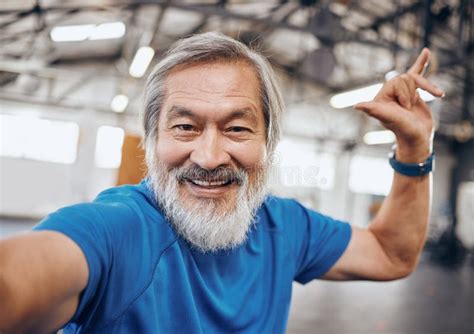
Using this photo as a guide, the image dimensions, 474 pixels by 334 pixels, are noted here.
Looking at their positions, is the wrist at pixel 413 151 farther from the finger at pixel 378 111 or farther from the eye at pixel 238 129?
the eye at pixel 238 129

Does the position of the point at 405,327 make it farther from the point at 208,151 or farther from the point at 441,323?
the point at 208,151

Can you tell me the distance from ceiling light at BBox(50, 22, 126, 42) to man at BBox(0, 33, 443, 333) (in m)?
7.12

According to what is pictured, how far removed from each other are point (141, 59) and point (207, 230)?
6019 mm

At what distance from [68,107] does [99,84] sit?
3.38 ft

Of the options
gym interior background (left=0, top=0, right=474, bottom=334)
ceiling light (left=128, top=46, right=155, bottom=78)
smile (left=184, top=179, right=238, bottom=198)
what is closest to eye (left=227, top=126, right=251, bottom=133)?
smile (left=184, top=179, right=238, bottom=198)

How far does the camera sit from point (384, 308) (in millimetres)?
5145

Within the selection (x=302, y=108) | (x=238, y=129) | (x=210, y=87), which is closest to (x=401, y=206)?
(x=238, y=129)

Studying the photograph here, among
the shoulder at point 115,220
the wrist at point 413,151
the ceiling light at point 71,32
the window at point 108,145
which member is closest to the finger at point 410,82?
the wrist at point 413,151

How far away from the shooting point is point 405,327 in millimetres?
4336

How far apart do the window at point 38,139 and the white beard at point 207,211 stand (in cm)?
1128

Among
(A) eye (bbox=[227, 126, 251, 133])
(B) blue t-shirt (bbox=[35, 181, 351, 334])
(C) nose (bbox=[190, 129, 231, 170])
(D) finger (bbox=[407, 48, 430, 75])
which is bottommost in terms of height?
(B) blue t-shirt (bbox=[35, 181, 351, 334])

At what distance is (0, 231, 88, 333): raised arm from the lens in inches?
22.2

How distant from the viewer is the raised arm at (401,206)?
114 cm

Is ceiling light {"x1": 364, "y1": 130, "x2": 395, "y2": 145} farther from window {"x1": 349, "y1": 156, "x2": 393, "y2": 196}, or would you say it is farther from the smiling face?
the smiling face
